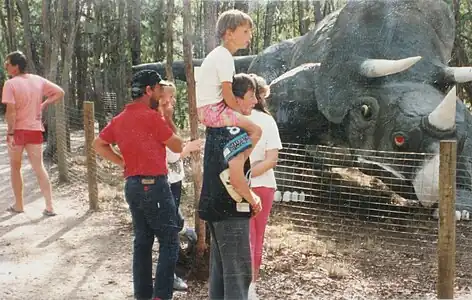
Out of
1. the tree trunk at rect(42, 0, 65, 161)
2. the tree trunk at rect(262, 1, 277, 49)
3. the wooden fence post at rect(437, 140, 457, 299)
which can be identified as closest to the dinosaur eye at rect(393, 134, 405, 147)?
the wooden fence post at rect(437, 140, 457, 299)

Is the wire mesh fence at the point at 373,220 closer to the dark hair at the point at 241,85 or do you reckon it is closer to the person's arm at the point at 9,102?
the person's arm at the point at 9,102

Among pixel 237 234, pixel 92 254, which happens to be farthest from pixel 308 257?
pixel 237 234

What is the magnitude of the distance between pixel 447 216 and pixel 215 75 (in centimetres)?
191

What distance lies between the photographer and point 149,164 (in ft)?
11.9

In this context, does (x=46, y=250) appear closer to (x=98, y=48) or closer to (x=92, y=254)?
(x=92, y=254)

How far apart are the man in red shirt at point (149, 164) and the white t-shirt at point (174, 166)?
29.9 inches

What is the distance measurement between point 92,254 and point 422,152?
10.2 ft

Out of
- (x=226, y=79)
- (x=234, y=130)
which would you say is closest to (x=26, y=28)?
(x=226, y=79)

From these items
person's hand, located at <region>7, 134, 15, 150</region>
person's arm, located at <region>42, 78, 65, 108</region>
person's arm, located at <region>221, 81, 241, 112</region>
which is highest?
person's arm, located at <region>221, 81, 241, 112</region>

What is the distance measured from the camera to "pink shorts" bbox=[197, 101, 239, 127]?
3133mm

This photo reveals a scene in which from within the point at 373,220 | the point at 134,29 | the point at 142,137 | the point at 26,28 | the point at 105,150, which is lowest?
the point at 373,220

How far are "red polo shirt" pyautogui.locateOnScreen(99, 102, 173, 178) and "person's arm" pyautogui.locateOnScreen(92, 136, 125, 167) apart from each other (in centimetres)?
18

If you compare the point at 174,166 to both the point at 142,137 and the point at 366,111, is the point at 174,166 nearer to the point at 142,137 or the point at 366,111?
the point at 142,137

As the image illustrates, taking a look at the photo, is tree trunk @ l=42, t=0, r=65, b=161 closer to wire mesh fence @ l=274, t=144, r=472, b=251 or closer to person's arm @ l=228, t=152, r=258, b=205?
wire mesh fence @ l=274, t=144, r=472, b=251
